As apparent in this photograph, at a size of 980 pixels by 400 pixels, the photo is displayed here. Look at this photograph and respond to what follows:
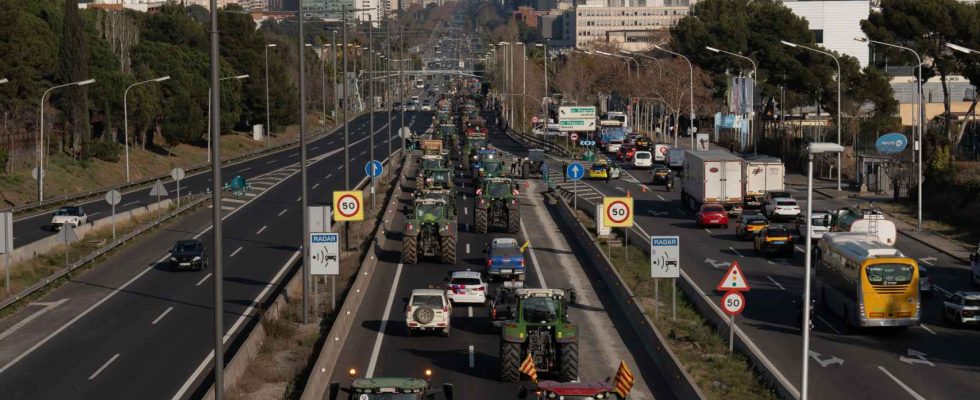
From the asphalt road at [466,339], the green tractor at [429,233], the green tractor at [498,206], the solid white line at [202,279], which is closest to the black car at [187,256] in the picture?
the solid white line at [202,279]

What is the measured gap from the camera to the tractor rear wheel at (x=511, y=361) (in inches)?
1155

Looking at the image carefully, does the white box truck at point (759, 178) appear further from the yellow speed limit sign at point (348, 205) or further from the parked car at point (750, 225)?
the yellow speed limit sign at point (348, 205)

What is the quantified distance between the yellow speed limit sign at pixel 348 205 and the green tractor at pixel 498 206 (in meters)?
14.1

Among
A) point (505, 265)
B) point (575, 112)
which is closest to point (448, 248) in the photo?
point (505, 265)

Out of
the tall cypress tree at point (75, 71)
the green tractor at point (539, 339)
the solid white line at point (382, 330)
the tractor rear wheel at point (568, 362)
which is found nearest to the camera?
the tractor rear wheel at point (568, 362)

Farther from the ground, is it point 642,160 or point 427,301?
point 642,160

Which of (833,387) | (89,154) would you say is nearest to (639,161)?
(89,154)

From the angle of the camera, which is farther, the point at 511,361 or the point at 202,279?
the point at 202,279

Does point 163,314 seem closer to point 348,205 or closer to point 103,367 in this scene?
point 348,205

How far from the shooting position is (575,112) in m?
110

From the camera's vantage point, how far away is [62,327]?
129ft

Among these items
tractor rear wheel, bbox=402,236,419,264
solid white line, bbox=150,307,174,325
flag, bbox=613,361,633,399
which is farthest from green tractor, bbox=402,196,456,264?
flag, bbox=613,361,633,399

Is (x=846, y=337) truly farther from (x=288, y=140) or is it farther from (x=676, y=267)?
(x=288, y=140)

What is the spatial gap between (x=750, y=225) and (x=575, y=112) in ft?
175
